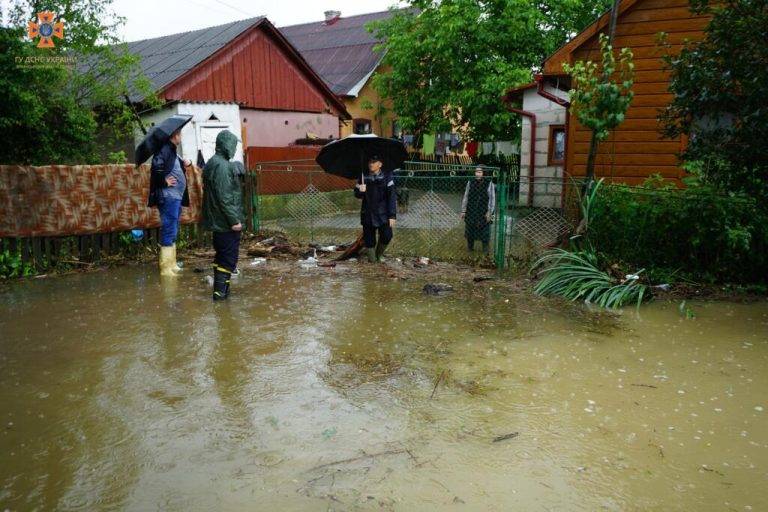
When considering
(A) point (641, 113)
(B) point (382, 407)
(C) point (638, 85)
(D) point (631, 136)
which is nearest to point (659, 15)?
(C) point (638, 85)

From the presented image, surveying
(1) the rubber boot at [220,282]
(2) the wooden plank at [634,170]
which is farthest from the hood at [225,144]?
(2) the wooden plank at [634,170]

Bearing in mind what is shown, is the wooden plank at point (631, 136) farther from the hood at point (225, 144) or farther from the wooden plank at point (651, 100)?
the hood at point (225, 144)

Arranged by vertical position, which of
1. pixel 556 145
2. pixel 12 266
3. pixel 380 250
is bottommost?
pixel 12 266

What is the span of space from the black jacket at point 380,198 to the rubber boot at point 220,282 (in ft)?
8.12

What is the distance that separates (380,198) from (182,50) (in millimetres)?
12638

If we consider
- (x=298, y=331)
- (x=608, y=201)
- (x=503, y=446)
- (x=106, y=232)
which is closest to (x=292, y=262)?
(x=106, y=232)

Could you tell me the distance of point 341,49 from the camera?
2800 centimetres

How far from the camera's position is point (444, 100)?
21.2 m

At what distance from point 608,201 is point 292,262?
15.7 ft

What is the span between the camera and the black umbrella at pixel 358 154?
844cm

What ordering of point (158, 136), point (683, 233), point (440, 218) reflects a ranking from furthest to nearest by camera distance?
1. point (440, 218)
2. point (158, 136)
3. point (683, 233)

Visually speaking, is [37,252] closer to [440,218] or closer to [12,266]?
[12,266]

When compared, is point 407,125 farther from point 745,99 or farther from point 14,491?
point 14,491

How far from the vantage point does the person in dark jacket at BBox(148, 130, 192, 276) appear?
760 centimetres
